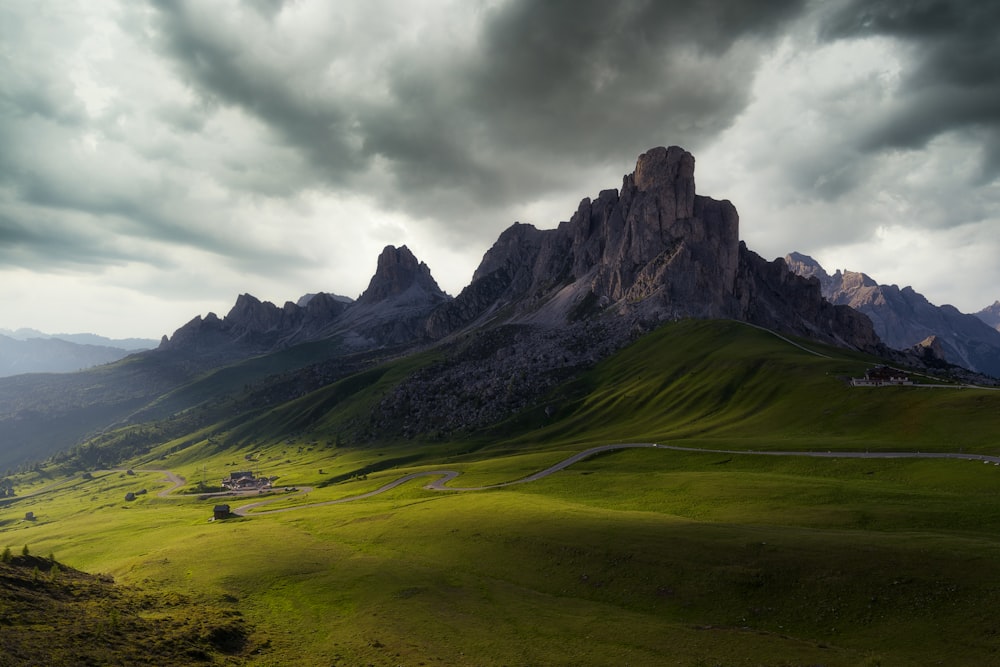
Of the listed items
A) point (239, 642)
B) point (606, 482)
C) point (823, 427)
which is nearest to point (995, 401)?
point (823, 427)

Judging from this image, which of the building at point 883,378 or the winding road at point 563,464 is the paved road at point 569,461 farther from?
the building at point 883,378

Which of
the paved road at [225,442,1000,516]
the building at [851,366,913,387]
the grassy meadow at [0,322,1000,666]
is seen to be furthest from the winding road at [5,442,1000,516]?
the building at [851,366,913,387]

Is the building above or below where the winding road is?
above

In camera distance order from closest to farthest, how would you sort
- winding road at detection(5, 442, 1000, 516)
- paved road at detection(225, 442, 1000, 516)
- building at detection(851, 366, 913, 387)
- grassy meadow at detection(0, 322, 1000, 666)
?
grassy meadow at detection(0, 322, 1000, 666), paved road at detection(225, 442, 1000, 516), winding road at detection(5, 442, 1000, 516), building at detection(851, 366, 913, 387)

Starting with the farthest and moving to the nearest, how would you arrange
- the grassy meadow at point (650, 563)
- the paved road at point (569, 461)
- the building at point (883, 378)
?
1. the building at point (883, 378)
2. the paved road at point (569, 461)
3. the grassy meadow at point (650, 563)

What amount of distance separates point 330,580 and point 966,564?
2438 inches

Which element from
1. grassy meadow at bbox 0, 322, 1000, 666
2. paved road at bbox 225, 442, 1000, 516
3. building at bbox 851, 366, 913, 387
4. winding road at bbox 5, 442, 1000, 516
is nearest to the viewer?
grassy meadow at bbox 0, 322, 1000, 666

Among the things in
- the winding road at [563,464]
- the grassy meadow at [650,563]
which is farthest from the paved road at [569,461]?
the grassy meadow at [650,563]

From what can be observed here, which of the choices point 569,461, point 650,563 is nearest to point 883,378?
point 569,461

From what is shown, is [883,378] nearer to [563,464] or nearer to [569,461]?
[569,461]

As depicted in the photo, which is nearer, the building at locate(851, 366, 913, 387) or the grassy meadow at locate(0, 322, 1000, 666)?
the grassy meadow at locate(0, 322, 1000, 666)

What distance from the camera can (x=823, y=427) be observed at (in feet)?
410

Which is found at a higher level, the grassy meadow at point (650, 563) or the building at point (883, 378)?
the building at point (883, 378)

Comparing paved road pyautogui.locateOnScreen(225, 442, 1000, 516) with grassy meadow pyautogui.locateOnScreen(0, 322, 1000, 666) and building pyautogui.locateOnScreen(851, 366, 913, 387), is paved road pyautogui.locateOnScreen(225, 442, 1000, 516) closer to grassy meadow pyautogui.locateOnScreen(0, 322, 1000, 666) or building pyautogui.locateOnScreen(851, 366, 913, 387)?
grassy meadow pyautogui.locateOnScreen(0, 322, 1000, 666)
